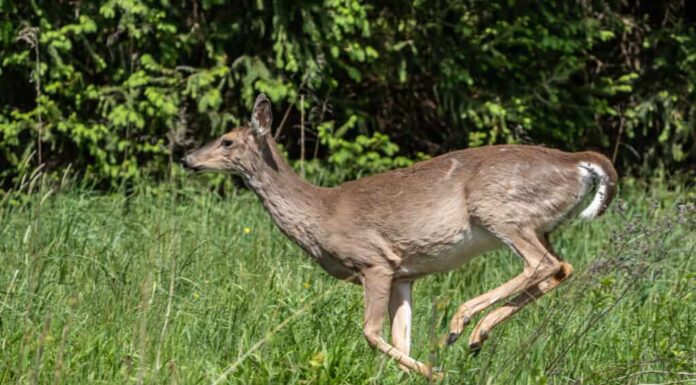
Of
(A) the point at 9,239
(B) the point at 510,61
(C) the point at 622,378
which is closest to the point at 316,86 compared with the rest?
(B) the point at 510,61

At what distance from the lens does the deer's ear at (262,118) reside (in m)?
6.28

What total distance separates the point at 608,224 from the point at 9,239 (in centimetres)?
389

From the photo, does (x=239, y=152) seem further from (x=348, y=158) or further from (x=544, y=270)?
(x=348, y=158)

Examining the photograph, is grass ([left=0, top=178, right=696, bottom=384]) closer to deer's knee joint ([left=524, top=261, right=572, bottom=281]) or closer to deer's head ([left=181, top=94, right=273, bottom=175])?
deer's knee joint ([left=524, top=261, right=572, bottom=281])

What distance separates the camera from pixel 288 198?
6.17m

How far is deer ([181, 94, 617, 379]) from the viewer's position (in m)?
A: 5.72

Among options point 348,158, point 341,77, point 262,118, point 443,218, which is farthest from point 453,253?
point 341,77

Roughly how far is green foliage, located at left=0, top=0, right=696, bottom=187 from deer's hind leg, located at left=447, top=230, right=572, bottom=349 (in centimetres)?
364

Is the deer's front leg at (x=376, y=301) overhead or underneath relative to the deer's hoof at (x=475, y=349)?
overhead

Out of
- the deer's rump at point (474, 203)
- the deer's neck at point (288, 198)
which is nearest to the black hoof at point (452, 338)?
the deer's rump at point (474, 203)

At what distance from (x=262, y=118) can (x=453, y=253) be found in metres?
1.23

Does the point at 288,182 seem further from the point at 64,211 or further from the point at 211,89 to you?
the point at 211,89

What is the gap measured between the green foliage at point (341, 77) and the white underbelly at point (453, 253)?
334cm

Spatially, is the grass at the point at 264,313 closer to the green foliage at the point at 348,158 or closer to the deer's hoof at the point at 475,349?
the deer's hoof at the point at 475,349
